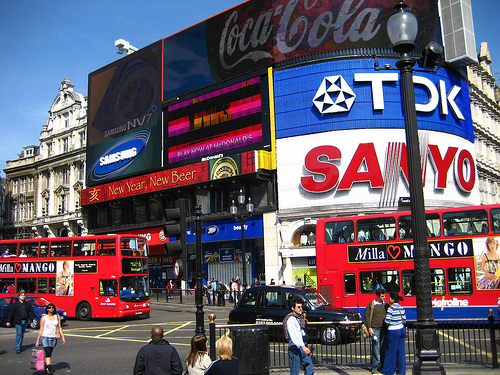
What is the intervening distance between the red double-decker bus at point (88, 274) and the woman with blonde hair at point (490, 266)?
15.8 meters

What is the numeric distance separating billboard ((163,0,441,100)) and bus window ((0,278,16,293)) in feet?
74.2

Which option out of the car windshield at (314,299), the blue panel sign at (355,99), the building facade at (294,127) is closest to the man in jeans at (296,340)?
the car windshield at (314,299)

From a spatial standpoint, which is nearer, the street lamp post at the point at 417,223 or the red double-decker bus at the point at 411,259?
the street lamp post at the point at 417,223

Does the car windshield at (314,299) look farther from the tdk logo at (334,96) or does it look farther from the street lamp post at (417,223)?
the tdk logo at (334,96)

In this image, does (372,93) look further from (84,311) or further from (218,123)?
(84,311)

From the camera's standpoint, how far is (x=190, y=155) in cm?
4134

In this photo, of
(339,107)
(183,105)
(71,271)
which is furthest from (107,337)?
(183,105)

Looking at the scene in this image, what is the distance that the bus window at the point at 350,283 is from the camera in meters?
18.8

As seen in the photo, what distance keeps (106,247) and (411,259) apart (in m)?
14.4

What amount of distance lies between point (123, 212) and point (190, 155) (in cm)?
1171

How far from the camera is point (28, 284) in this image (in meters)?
25.9

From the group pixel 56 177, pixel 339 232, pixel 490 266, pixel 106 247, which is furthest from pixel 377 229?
pixel 56 177

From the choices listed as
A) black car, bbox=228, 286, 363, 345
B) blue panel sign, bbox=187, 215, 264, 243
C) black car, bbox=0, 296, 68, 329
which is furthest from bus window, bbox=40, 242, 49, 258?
black car, bbox=228, 286, 363, 345

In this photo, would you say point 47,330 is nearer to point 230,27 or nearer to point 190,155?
point 190,155
